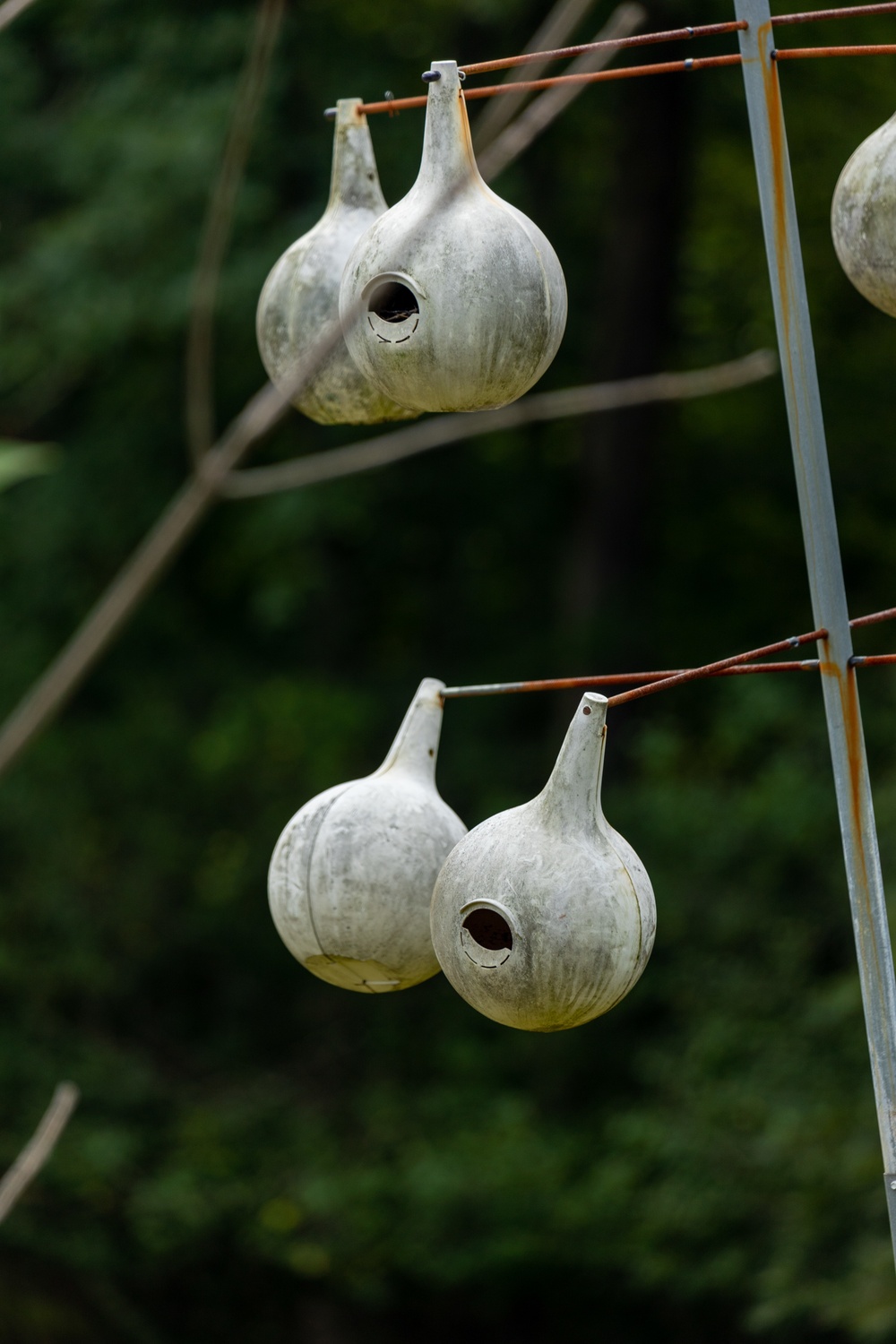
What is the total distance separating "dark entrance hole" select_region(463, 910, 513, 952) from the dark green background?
3.92m

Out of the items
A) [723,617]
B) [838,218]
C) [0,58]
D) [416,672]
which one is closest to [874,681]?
[723,617]

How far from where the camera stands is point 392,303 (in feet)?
5.74

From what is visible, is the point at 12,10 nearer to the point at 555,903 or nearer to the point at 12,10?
the point at 12,10

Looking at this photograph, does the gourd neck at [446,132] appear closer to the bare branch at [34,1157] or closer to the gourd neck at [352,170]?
the gourd neck at [352,170]

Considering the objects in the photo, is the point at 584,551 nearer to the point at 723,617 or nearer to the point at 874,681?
the point at 723,617

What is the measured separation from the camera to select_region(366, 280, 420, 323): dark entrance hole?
1.67 m

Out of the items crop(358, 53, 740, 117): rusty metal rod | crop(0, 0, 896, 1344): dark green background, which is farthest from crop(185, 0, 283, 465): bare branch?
crop(0, 0, 896, 1344): dark green background

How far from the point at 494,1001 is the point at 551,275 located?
74 cm

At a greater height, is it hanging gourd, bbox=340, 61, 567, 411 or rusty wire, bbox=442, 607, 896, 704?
hanging gourd, bbox=340, 61, 567, 411

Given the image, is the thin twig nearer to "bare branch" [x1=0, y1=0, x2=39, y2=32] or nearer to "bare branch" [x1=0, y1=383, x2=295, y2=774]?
"bare branch" [x1=0, y1=0, x2=39, y2=32]

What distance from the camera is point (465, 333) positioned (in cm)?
160

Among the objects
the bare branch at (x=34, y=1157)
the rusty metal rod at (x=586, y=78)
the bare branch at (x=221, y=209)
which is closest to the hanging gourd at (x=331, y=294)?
the rusty metal rod at (x=586, y=78)

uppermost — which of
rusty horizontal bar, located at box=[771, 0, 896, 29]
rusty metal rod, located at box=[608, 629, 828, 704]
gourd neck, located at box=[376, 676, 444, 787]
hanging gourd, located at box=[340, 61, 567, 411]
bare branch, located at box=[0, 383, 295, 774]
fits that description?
rusty horizontal bar, located at box=[771, 0, 896, 29]

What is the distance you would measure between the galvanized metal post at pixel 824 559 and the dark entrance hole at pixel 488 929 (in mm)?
357
